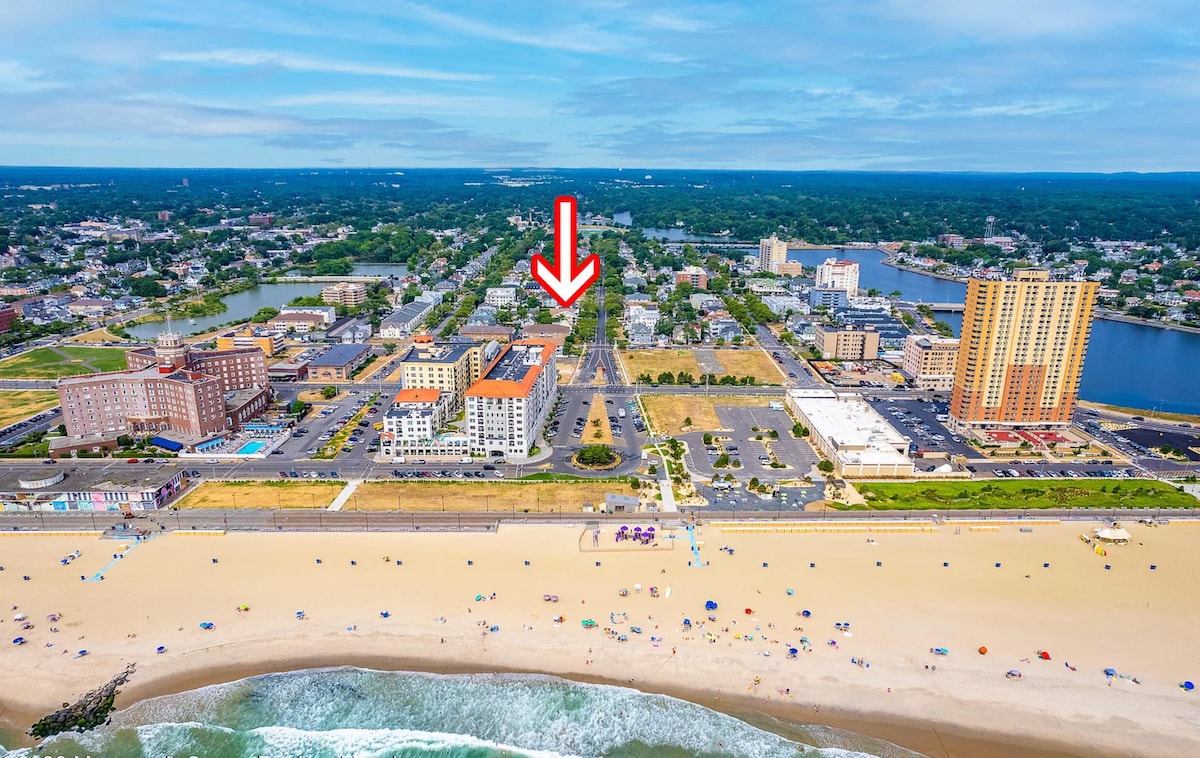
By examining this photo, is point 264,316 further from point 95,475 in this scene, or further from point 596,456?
point 596,456

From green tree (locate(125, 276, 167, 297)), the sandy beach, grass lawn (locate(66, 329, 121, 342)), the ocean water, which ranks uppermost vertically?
green tree (locate(125, 276, 167, 297))

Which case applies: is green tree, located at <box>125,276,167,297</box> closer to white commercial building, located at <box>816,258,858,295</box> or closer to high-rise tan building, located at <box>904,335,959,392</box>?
white commercial building, located at <box>816,258,858,295</box>

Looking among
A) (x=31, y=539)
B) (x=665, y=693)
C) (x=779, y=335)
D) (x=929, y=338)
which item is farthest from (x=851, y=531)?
(x=779, y=335)

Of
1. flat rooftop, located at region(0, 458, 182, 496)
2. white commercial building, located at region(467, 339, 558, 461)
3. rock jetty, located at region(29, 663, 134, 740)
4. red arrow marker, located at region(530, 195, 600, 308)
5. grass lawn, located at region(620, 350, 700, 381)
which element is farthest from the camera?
grass lawn, located at region(620, 350, 700, 381)

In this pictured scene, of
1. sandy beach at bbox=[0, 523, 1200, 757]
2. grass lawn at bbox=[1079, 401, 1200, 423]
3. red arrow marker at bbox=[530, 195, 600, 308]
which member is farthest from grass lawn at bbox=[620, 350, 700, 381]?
red arrow marker at bbox=[530, 195, 600, 308]

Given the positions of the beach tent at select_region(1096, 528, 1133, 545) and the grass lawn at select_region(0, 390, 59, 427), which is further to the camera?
the grass lawn at select_region(0, 390, 59, 427)

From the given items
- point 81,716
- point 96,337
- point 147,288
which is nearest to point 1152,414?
point 81,716

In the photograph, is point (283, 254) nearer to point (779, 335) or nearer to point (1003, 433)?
point (779, 335)
